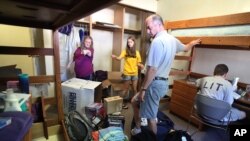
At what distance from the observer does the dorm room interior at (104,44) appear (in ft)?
4.30

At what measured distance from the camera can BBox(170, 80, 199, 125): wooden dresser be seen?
2486mm

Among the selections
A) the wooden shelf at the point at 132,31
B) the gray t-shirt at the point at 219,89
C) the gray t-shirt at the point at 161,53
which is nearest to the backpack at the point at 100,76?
the wooden shelf at the point at 132,31

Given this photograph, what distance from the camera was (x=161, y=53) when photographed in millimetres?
1639

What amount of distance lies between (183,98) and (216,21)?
1288 mm

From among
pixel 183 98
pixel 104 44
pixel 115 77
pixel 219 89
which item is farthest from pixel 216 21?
pixel 104 44

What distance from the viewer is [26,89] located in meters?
1.38

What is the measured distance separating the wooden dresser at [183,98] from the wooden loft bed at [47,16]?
1878mm

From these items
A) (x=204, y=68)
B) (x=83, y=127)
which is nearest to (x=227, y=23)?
(x=204, y=68)

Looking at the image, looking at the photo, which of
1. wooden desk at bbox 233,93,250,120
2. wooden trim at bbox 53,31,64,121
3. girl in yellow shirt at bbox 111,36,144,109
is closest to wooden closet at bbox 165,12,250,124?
wooden desk at bbox 233,93,250,120

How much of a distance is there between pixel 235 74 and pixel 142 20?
2158mm

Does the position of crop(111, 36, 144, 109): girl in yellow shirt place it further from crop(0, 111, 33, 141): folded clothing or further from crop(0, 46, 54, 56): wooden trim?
crop(0, 111, 33, 141): folded clothing

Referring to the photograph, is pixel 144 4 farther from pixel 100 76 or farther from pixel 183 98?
pixel 183 98

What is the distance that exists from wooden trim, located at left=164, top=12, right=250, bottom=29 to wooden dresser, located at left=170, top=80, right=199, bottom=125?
920 millimetres

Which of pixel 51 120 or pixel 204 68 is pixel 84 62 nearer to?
pixel 51 120
